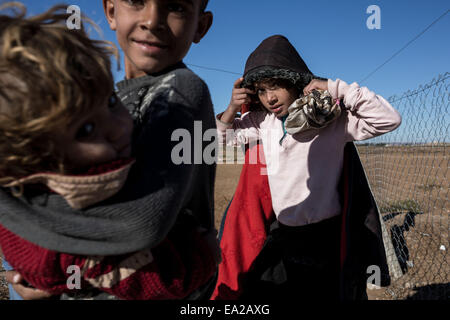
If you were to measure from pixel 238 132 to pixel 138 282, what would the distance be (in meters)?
1.71

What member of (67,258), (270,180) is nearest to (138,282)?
(67,258)

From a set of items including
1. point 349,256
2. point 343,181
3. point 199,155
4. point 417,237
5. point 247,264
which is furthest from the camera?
point 417,237

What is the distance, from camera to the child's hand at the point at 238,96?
2107 mm

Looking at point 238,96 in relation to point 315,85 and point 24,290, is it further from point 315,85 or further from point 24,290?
point 24,290

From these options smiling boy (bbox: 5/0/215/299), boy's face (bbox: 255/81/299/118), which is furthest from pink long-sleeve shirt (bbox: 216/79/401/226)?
smiling boy (bbox: 5/0/215/299)

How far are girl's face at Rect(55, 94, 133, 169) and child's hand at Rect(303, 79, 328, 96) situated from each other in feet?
4.68

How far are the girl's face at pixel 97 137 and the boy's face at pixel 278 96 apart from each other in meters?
1.48

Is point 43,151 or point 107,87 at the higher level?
point 107,87

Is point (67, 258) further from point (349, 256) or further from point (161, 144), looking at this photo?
point (349, 256)

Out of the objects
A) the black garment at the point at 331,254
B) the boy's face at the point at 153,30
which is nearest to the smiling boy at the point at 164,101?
the boy's face at the point at 153,30

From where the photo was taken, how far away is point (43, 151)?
1.90 ft

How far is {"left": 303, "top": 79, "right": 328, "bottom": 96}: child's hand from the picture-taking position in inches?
72.5

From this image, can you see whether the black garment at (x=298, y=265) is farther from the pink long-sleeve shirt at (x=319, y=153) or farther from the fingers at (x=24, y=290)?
the fingers at (x=24, y=290)

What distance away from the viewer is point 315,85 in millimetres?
1852
